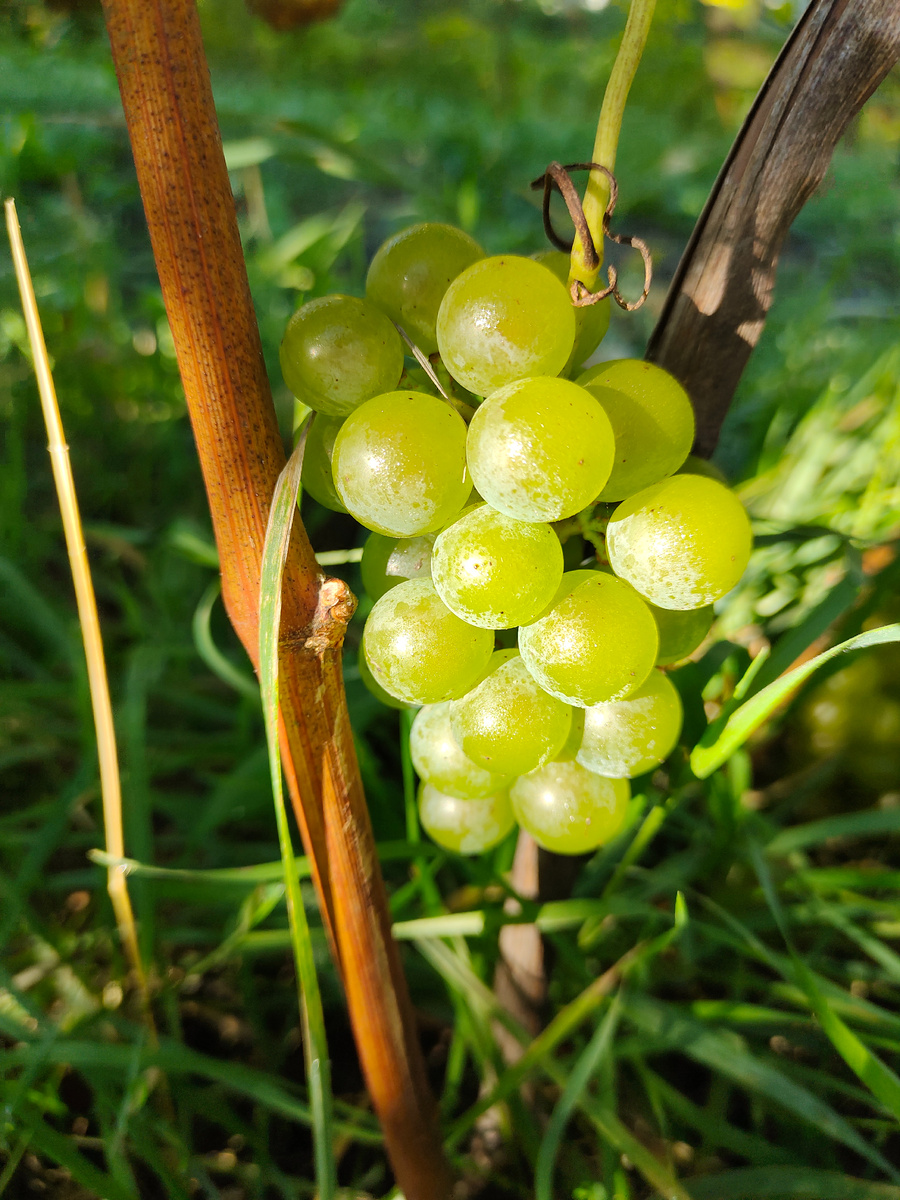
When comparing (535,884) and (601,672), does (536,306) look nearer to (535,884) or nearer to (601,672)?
(601,672)

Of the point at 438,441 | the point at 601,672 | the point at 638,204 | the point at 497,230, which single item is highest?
the point at 638,204

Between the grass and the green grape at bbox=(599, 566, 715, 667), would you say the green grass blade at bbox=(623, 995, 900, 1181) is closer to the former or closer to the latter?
the grass

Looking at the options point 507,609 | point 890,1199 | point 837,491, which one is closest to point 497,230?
point 837,491

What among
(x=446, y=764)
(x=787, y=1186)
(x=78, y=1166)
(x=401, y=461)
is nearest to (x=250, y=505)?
(x=401, y=461)

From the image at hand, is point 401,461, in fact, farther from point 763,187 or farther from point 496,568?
point 763,187

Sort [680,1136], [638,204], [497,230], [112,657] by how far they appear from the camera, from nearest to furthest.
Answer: [680,1136] → [112,657] → [497,230] → [638,204]

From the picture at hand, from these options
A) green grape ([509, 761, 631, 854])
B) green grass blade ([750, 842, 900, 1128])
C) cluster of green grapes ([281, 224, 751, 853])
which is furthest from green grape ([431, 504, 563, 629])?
green grass blade ([750, 842, 900, 1128])
